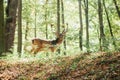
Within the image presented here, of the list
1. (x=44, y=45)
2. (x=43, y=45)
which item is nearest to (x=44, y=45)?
(x=44, y=45)

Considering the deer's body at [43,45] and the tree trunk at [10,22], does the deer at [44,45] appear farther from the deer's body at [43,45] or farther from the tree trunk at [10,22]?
the tree trunk at [10,22]

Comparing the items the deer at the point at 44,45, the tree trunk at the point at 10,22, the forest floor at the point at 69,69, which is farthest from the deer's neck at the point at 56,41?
the forest floor at the point at 69,69

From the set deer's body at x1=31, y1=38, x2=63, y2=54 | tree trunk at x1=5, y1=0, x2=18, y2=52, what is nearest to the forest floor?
deer's body at x1=31, y1=38, x2=63, y2=54

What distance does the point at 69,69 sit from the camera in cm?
828

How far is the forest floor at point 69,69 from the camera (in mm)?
6992

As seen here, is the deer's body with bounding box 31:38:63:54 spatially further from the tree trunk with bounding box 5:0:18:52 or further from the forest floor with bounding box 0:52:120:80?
the forest floor with bounding box 0:52:120:80

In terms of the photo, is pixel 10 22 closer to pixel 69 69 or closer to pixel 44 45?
pixel 44 45

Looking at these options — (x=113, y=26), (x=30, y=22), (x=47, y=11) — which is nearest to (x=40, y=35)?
(x=30, y=22)

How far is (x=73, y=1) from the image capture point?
28625 millimetres

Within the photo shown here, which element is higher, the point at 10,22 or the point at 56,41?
the point at 10,22

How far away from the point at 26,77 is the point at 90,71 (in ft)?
7.36

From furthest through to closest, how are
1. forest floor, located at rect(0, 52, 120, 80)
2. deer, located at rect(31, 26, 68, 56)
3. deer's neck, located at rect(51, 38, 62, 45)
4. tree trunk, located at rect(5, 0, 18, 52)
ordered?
1. tree trunk, located at rect(5, 0, 18, 52)
2. deer's neck, located at rect(51, 38, 62, 45)
3. deer, located at rect(31, 26, 68, 56)
4. forest floor, located at rect(0, 52, 120, 80)

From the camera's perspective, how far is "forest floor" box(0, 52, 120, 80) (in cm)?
699

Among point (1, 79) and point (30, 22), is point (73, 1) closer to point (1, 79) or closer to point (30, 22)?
point (30, 22)
